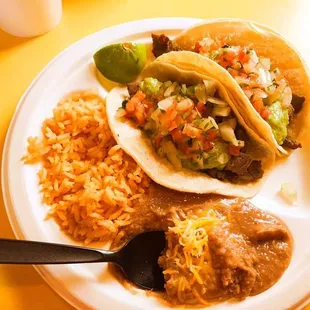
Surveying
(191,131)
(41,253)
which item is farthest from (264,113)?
(41,253)

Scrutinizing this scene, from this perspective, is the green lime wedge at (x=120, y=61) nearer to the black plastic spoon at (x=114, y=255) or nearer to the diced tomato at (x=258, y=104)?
the diced tomato at (x=258, y=104)

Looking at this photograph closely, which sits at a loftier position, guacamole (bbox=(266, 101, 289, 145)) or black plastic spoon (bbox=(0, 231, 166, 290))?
guacamole (bbox=(266, 101, 289, 145))

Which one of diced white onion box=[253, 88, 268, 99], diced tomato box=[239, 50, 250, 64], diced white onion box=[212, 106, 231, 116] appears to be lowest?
diced white onion box=[212, 106, 231, 116]

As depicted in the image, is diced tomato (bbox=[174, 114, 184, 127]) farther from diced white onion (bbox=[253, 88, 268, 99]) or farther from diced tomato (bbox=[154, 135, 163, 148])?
diced white onion (bbox=[253, 88, 268, 99])

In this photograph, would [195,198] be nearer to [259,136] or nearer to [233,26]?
[259,136]

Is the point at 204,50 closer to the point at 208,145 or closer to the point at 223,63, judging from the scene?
the point at 223,63

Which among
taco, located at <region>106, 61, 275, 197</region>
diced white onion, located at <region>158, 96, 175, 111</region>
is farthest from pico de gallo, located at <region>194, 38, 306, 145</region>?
diced white onion, located at <region>158, 96, 175, 111</region>
